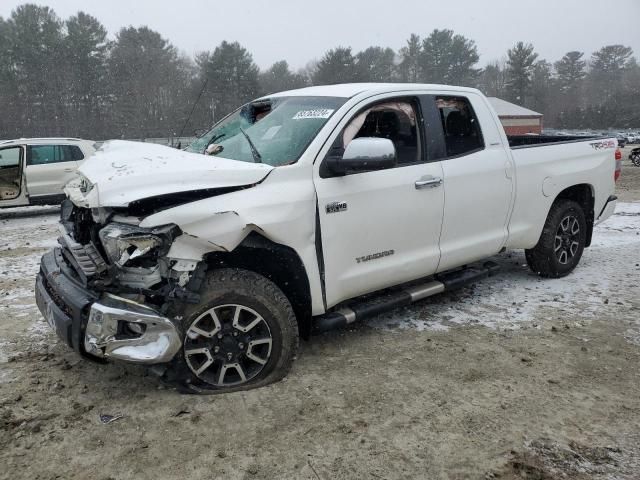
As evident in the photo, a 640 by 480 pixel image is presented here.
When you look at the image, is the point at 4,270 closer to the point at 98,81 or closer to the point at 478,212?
the point at 478,212

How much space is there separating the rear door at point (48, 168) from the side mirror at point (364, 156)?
9120mm

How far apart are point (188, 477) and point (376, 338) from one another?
6.44 feet

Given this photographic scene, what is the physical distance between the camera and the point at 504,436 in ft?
9.08

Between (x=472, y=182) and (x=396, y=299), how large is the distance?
118 cm

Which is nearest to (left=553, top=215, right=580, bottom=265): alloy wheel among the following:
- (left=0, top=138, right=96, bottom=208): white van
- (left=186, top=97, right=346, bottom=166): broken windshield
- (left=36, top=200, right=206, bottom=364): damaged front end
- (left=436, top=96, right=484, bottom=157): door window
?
(left=436, top=96, right=484, bottom=157): door window

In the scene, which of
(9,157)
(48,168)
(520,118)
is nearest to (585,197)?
(48,168)

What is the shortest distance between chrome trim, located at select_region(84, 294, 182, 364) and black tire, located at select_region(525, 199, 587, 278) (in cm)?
390

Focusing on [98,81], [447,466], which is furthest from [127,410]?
[98,81]

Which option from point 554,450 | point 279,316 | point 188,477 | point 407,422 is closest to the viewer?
point 188,477

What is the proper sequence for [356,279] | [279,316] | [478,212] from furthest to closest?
[478,212], [356,279], [279,316]

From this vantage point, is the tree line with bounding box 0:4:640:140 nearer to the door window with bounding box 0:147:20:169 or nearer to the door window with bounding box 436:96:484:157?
the door window with bounding box 0:147:20:169

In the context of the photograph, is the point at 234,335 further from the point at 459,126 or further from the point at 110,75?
the point at 110,75

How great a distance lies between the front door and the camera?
3.46 meters

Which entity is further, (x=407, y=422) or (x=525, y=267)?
(x=525, y=267)
